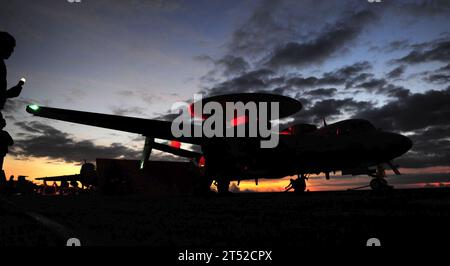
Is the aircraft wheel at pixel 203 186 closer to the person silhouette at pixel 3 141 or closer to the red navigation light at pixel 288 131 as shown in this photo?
the red navigation light at pixel 288 131

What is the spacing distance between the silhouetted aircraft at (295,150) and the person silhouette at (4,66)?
7285 millimetres

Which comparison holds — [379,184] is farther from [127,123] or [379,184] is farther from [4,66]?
[4,66]

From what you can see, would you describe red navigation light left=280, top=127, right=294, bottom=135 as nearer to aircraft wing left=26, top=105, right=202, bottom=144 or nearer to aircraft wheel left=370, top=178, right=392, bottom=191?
aircraft wheel left=370, top=178, right=392, bottom=191

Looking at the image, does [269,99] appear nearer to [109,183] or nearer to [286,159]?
[286,159]

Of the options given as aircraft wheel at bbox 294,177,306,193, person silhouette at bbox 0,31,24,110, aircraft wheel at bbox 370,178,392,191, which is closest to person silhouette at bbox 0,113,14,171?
person silhouette at bbox 0,31,24,110

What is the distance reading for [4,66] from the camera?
4953mm

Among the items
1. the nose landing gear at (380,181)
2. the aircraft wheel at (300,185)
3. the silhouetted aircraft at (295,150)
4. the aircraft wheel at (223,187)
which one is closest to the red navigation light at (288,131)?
the silhouetted aircraft at (295,150)

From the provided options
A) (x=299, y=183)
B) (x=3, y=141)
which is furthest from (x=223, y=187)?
(x=3, y=141)

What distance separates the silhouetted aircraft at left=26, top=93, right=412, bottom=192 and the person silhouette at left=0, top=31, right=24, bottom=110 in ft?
23.9

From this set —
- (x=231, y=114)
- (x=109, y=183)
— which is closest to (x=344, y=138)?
(x=231, y=114)

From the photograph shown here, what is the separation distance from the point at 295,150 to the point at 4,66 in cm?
1067

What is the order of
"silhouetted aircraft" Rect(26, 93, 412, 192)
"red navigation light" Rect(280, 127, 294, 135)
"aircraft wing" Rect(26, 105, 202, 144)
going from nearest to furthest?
"aircraft wing" Rect(26, 105, 202, 144) → "silhouetted aircraft" Rect(26, 93, 412, 192) → "red navigation light" Rect(280, 127, 294, 135)

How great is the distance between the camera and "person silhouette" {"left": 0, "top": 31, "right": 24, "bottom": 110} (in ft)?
15.8

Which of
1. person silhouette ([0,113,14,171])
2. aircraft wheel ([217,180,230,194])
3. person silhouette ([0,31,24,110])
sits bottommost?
aircraft wheel ([217,180,230,194])
